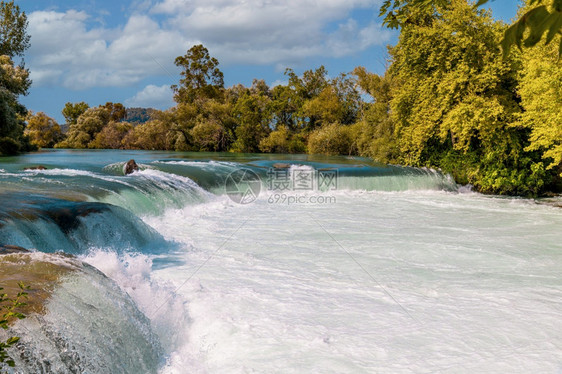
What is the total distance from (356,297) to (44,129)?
51628mm

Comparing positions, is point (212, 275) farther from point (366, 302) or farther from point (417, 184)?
point (417, 184)

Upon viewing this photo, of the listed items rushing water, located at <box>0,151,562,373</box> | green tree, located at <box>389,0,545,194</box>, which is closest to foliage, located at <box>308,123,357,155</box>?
green tree, located at <box>389,0,545,194</box>

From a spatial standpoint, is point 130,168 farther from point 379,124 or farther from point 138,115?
point 138,115

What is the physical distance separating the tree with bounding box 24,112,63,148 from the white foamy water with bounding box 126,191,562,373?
44.7 metres

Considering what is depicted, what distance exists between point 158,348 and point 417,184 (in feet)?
44.7

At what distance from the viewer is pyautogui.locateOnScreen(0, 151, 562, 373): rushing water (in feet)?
11.2

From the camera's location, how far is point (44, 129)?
4722cm

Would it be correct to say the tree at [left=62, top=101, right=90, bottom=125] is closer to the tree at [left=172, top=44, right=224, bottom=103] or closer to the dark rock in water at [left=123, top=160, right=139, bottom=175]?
the tree at [left=172, top=44, right=224, bottom=103]

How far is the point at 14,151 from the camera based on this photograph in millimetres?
22312

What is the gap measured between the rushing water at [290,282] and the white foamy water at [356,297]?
2cm

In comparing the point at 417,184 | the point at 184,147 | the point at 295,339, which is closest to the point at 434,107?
the point at 417,184

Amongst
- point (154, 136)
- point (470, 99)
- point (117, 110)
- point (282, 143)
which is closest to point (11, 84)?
point (154, 136)

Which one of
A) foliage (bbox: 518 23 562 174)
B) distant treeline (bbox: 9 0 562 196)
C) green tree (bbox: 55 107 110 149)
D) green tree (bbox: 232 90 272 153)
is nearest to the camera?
foliage (bbox: 518 23 562 174)

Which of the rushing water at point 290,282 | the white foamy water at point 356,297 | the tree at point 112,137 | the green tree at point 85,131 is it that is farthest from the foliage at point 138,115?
the white foamy water at point 356,297
